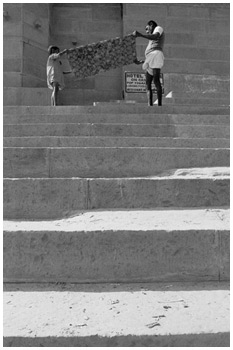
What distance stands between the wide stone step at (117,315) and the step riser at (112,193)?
779 millimetres

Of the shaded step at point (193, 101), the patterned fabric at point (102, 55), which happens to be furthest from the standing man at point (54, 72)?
the shaded step at point (193, 101)

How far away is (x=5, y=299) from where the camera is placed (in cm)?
192

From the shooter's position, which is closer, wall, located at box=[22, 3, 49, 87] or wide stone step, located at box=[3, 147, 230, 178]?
wide stone step, located at box=[3, 147, 230, 178]

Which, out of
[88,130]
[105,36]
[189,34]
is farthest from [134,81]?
[88,130]

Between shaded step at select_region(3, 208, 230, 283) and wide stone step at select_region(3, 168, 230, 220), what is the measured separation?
1.69 feet

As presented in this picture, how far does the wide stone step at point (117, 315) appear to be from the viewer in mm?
1644

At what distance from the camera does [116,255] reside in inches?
84.9

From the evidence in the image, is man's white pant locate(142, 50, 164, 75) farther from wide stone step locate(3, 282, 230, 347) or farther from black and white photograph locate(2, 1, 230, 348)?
wide stone step locate(3, 282, 230, 347)

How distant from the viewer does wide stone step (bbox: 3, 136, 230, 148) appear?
3.84m

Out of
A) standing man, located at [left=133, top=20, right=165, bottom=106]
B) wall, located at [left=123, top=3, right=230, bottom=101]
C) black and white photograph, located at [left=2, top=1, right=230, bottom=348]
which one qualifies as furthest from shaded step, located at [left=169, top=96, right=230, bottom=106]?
wall, located at [left=123, top=3, right=230, bottom=101]

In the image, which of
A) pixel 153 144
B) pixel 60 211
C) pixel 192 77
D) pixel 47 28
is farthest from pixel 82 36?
pixel 60 211

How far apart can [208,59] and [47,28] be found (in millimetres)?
5839

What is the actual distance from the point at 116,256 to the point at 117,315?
0.45 meters

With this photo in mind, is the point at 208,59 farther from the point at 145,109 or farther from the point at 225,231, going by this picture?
the point at 225,231
